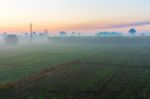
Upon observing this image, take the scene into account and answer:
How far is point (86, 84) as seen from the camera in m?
18.9

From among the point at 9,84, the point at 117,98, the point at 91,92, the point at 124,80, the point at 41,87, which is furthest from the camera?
the point at 124,80

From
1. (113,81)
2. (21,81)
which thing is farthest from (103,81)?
(21,81)

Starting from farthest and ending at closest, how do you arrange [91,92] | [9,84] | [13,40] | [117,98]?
1. [13,40]
2. [9,84]
3. [91,92]
4. [117,98]

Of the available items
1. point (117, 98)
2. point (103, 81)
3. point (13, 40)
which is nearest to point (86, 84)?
point (103, 81)

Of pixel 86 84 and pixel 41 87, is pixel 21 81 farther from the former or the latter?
pixel 86 84

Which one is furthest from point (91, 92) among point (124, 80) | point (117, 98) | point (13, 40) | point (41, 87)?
point (13, 40)

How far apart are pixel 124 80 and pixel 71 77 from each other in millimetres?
4650

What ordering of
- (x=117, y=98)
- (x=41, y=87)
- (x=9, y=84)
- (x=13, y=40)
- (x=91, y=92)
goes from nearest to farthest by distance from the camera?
(x=117, y=98), (x=91, y=92), (x=41, y=87), (x=9, y=84), (x=13, y=40)

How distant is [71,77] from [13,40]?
262ft

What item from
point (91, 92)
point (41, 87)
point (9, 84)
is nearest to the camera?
point (91, 92)

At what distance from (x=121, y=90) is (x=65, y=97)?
4.23m

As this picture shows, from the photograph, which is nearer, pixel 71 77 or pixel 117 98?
pixel 117 98

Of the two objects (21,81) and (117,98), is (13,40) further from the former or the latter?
(117,98)

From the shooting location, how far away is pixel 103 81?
19969 millimetres
